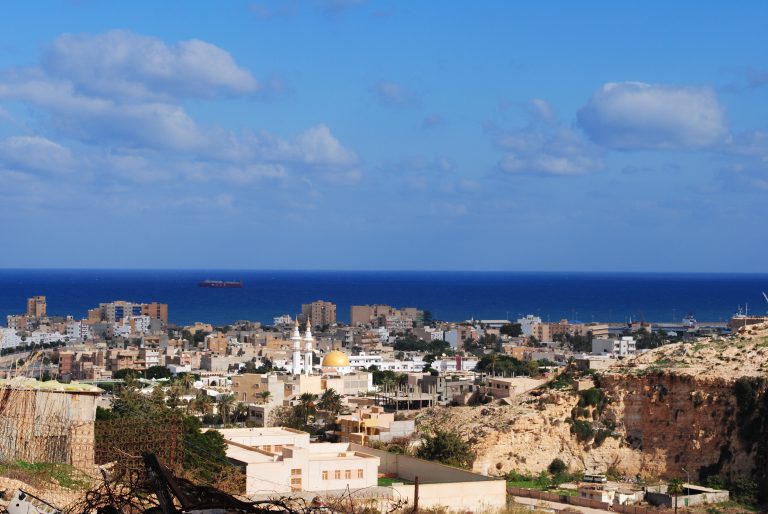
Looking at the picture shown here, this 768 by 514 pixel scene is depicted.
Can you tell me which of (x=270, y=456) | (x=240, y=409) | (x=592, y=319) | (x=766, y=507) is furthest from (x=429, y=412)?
(x=592, y=319)

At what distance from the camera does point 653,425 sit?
124 ft

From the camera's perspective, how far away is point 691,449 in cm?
3672

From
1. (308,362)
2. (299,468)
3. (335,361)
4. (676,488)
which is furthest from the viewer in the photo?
(335,361)

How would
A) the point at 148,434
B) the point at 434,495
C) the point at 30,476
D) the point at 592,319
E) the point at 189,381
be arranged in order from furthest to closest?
1. the point at 592,319
2. the point at 189,381
3. the point at 434,495
4. the point at 148,434
5. the point at 30,476

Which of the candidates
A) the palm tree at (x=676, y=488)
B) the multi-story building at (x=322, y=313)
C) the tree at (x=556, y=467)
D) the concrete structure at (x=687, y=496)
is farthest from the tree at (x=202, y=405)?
the multi-story building at (x=322, y=313)

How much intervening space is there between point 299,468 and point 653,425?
55.4ft

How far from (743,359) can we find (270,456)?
2011 centimetres

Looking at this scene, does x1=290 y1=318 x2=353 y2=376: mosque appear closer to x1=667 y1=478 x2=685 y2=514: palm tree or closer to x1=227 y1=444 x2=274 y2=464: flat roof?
x1=667 y1=478 x2=685 y2=514: palm tree

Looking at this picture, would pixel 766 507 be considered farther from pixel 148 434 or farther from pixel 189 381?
pixel 189 381

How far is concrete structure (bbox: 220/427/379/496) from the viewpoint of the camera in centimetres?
2433

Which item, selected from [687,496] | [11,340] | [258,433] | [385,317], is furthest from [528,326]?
[258,433]

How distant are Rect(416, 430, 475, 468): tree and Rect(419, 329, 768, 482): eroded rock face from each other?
0.92m

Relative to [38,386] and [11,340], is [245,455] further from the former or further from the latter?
[11,340]

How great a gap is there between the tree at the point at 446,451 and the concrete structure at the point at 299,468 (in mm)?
6143
